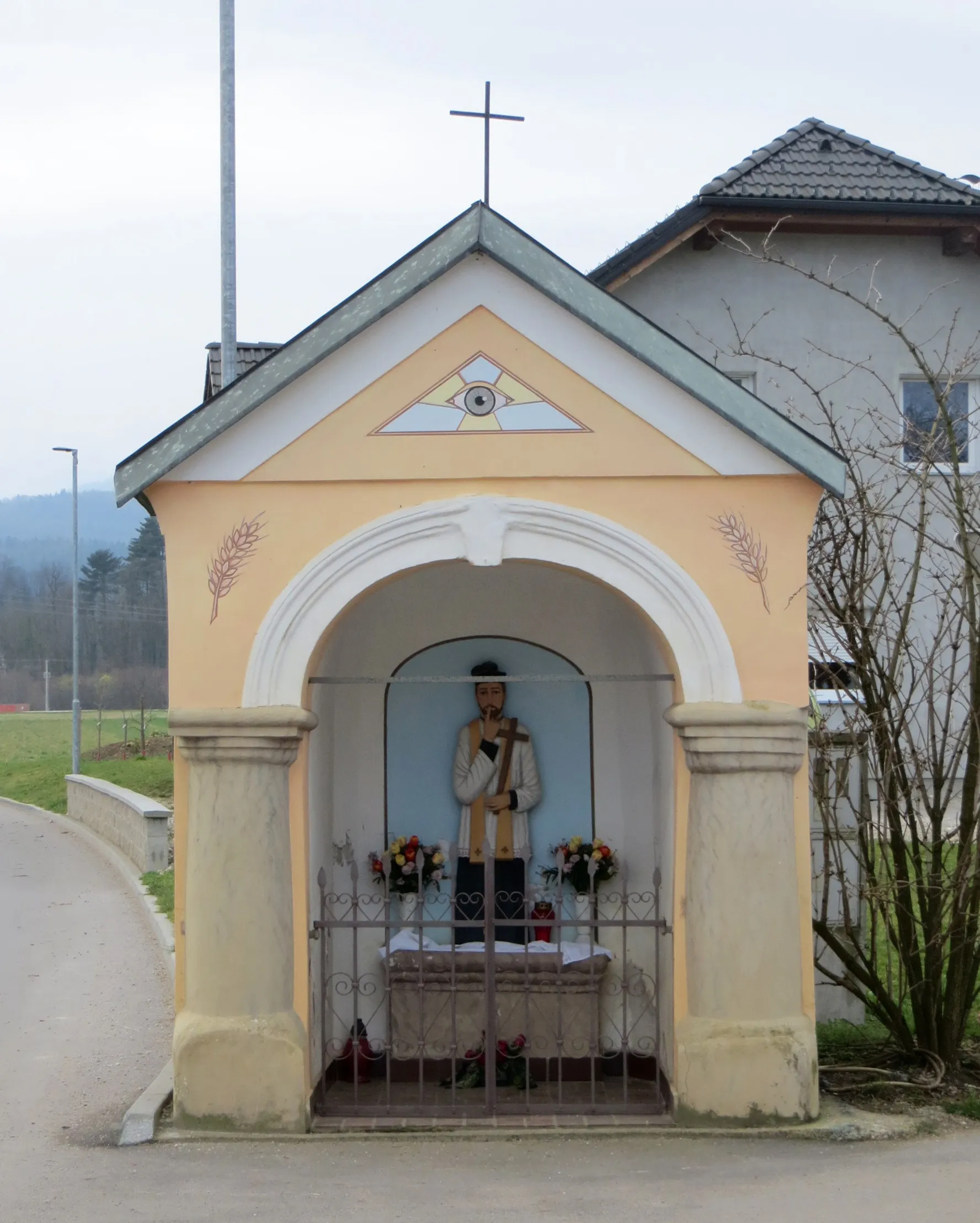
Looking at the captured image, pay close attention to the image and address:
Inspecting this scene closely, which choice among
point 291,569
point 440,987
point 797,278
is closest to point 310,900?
point 440,987

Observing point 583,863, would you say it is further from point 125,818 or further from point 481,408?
point 125,818

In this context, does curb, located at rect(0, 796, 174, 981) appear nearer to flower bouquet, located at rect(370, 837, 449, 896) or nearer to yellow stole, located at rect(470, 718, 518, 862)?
flower bouquet, located at rect(370, 837, 449, 896)

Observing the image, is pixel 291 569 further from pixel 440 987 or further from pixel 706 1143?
pixel 706 1143

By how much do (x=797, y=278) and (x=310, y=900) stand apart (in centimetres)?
1157

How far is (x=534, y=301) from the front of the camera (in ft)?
23.1

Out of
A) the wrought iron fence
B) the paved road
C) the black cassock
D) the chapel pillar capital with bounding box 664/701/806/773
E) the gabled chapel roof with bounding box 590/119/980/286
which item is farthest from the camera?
the gabled chapel roof with bounding box 590/119/980/286

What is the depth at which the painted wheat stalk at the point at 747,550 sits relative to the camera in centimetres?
704

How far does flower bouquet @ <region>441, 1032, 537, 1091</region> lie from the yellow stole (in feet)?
3.35

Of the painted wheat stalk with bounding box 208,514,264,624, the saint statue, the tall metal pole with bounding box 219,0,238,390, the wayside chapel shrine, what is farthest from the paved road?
the tall metal pole with bounding box 219,0,238,390

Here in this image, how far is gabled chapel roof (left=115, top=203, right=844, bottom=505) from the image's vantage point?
272 inches

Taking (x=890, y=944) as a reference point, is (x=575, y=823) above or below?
above

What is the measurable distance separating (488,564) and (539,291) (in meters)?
1.27

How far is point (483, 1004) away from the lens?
26.6 feet

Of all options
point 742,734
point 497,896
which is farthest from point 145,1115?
point 742,734
